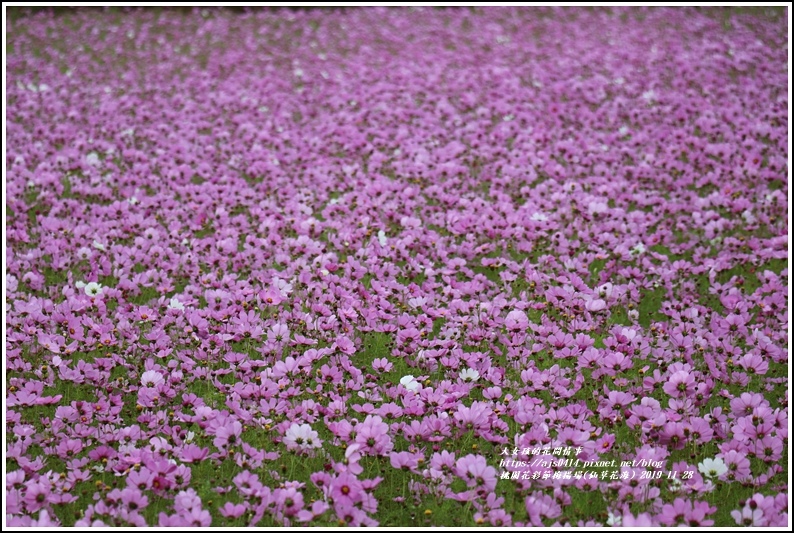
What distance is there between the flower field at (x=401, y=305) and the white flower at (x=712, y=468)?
24 millimetres

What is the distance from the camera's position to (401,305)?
A: 5090 mm

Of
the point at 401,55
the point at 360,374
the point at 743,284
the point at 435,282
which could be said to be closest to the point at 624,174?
the point at 743,284

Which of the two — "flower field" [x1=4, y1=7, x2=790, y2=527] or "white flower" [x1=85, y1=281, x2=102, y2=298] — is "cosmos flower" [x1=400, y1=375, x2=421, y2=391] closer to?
"flower field" [x1=4, y1=7, x2=790, y2=527]

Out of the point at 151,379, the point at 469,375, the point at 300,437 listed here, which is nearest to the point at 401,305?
the point at 469,375

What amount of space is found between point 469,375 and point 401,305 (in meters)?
0.92

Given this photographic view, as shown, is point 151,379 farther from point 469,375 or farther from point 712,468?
point 712,468

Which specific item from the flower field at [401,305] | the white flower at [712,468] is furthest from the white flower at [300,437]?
the white flower at [712,468]

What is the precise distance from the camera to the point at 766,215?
6.97m

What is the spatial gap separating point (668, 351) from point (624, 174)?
3677mm

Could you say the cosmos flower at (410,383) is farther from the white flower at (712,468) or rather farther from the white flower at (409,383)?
the white flower at (712,468)

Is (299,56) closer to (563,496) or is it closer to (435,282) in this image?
(435,282)

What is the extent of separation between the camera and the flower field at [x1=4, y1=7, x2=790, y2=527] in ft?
11.8

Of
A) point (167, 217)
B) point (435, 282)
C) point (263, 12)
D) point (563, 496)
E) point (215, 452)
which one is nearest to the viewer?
point (563, 496)

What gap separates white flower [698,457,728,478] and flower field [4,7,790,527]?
0.02 m
